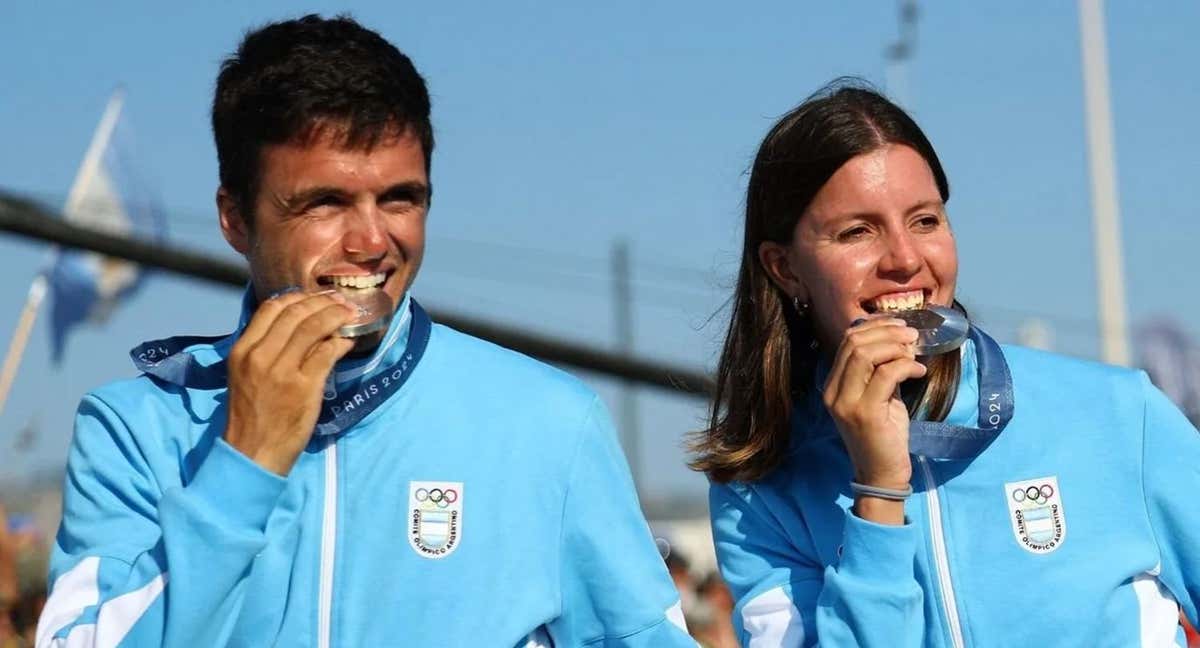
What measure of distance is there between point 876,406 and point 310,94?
142cm

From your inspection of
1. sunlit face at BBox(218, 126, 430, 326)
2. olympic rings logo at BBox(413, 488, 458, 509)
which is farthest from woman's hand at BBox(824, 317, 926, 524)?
sunlit face at BBox(218, 126, 430, 326)

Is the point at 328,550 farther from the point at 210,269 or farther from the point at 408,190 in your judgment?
the point at 210,269

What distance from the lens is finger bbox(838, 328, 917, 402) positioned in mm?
4309

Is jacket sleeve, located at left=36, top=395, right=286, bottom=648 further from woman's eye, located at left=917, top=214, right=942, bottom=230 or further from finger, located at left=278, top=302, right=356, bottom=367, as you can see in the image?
woman's eye, located at left=917, top=214, right=942, bottom=230

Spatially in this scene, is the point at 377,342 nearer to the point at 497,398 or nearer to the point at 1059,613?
the point at 497,398

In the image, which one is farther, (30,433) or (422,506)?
(30,433)

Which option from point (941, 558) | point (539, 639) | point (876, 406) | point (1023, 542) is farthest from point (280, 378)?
point (1023, 542)

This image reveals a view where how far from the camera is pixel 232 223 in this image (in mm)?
4281

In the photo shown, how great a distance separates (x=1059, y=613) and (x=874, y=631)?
0.44 meters

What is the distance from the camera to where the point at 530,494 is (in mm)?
4090

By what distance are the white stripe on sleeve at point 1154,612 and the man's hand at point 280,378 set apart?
1.88 m

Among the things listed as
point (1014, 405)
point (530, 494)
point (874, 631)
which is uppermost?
point (1014, 405)

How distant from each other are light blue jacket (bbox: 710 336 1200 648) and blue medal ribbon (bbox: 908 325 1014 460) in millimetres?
50

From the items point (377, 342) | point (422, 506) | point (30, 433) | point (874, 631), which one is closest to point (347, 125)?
point (377, 342)
